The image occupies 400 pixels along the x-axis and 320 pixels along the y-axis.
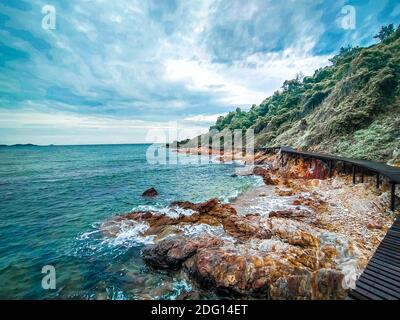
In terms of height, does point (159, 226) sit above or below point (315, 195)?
below

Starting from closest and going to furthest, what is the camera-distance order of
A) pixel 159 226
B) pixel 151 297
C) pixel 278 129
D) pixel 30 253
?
pixel 151 297 < pixel 30 253 < pixel 159 226 < pixel 278 129

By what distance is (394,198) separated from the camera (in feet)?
36.3

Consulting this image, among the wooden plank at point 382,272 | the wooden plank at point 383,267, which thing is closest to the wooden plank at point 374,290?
the wooden plank at point 382,272

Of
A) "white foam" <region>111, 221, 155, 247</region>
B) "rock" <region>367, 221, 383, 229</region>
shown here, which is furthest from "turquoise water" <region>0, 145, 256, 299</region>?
"rock" <region>367, 221, 383, 229</region>

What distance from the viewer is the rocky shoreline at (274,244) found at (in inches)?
252

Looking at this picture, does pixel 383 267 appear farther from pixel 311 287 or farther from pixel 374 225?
pixel 374 225

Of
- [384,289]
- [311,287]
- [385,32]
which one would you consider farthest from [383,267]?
[385,32]

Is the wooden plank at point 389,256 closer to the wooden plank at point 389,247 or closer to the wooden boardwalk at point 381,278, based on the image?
the wooden boardwalk at point 381,278

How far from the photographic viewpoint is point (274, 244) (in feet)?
27.7

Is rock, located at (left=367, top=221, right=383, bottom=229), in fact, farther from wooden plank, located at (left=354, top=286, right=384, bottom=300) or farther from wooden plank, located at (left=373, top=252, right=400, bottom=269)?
wooden plank, located at (left=354, top=286, right=384, bottom=300)

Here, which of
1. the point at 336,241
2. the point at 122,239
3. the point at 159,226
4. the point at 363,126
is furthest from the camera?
the point at 363,126

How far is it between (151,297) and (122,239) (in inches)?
201
